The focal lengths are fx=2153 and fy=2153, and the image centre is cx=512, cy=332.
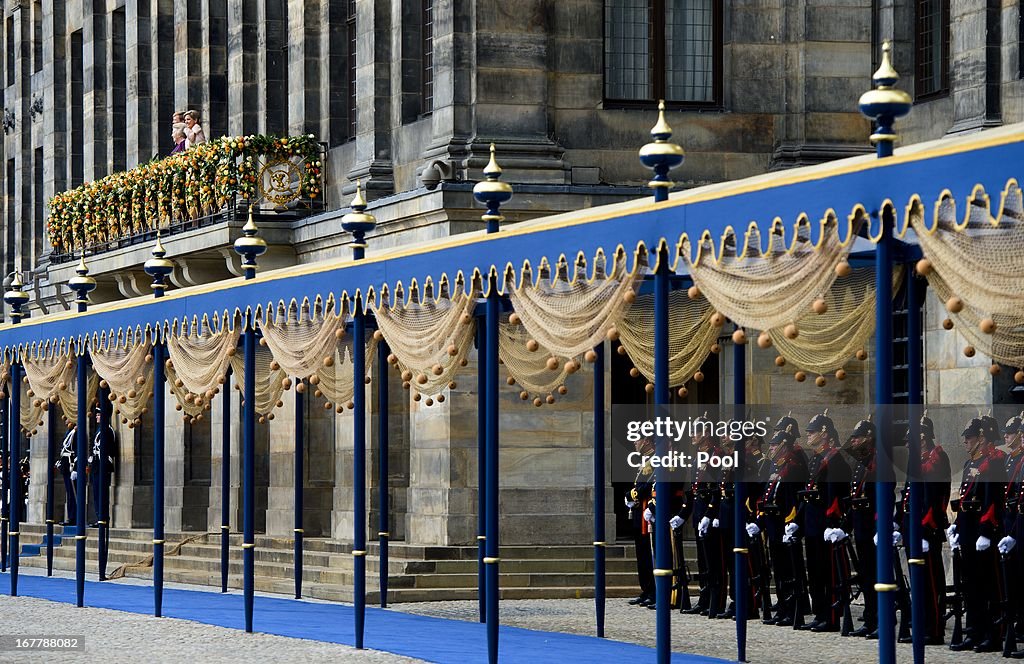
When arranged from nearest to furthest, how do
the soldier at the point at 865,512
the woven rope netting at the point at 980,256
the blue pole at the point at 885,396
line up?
the woven rope netting at the point at 980,256 → the blue pole at the point at 885,396 → the soldier at the point at 865,512

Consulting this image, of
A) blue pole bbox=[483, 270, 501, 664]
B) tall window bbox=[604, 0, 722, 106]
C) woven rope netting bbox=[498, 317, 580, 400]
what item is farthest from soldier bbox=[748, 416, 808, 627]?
tall window bbox=[604, 0, 722, 106]

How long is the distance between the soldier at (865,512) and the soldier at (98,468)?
9.34 metres

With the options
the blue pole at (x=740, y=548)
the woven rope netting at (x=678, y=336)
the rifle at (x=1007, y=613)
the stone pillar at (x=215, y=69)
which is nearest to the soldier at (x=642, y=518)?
the woven rope netting at (x=678, y=336)

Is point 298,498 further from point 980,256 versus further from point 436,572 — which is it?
point 980,256

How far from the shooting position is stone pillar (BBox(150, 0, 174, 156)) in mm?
37375

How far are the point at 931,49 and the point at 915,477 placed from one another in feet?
38.4

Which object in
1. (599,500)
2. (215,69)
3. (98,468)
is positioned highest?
(215,69)

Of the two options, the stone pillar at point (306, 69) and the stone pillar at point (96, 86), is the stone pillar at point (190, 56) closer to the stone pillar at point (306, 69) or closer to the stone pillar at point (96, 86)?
the stone pillar at point (306, 69)

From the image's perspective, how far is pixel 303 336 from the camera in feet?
60.6

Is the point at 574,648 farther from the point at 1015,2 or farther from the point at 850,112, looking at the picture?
the point at 850,112

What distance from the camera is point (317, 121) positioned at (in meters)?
31.3

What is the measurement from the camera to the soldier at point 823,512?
1819 centimetres

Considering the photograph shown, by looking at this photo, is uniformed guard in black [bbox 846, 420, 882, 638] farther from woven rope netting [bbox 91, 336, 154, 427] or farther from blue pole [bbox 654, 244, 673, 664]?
woven rope netting [bbox 91, 336, 154, 427]

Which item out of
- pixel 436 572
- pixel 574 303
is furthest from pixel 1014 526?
pixel 436 572
